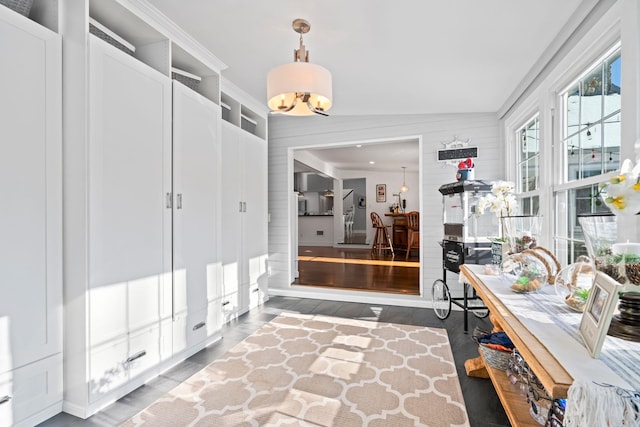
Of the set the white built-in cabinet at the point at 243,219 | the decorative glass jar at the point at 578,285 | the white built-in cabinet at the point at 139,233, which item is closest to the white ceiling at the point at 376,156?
the white built-in cabinet at the point at 243,219

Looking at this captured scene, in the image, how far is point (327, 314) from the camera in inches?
151

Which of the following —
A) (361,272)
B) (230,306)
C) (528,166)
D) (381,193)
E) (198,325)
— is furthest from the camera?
(381,193)

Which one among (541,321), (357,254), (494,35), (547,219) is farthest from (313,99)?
(357,254)

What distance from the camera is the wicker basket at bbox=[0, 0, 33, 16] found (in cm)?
175

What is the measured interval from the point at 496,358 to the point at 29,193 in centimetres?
278

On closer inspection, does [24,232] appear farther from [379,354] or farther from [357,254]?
[357,254]

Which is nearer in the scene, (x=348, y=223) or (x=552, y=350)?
(x=552, y=350)

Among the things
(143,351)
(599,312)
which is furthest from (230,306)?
(599,312)

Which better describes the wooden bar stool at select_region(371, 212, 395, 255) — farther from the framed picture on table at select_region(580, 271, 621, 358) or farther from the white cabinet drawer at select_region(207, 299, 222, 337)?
the framed picture on table at select_region(580, 271, 621, 358)

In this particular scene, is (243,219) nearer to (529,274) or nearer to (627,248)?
(529,274)

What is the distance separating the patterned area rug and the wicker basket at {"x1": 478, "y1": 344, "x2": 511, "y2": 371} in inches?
12.7

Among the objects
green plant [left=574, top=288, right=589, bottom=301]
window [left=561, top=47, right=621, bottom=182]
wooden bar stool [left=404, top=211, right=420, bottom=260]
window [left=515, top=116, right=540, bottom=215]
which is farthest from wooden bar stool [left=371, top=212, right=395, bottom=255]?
green plant [left=574, top=288, right=589, bottom=301]

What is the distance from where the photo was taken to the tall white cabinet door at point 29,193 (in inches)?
64.6

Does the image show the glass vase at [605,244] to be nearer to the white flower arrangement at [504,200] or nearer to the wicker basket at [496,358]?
the wicker basket at [496,358]
